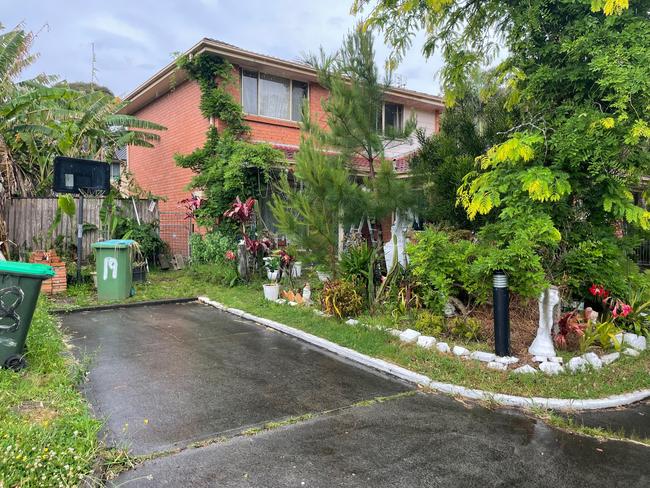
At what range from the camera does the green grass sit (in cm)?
280

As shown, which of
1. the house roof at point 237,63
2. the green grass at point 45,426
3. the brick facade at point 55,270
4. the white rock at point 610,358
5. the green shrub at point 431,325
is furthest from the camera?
the house roof at point 237,63

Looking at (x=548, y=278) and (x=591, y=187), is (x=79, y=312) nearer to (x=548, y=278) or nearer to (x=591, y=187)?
(x=548, y=278)

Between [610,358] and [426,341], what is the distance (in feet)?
7.31

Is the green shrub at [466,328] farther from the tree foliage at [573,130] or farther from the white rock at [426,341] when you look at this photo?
the tree foliage at [573,130]

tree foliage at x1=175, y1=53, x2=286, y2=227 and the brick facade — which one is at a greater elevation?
tree foliage at x1=175, y1=53, x2=286, y2=227

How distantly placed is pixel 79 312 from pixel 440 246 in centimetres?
664

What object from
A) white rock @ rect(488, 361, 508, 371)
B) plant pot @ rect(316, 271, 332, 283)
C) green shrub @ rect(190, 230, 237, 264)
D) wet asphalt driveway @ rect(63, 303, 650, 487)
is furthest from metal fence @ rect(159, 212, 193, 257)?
white rock @ rect(488, 361, 508, 371)

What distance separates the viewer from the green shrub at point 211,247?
37.3ft

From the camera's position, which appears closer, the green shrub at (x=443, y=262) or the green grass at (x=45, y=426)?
the green grass at (x=45, y=426)

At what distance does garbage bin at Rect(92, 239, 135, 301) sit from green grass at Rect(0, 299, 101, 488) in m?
4.07

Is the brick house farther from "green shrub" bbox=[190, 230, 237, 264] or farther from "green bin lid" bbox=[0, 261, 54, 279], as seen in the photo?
"green bin lid" bbox=[0, 261, 54, 279]

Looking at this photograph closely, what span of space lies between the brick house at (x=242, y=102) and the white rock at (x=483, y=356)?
751cm

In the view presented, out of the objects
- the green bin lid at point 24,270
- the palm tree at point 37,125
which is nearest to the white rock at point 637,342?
the green bin lid at point 24,270

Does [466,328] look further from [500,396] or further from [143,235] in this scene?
[143,235]
